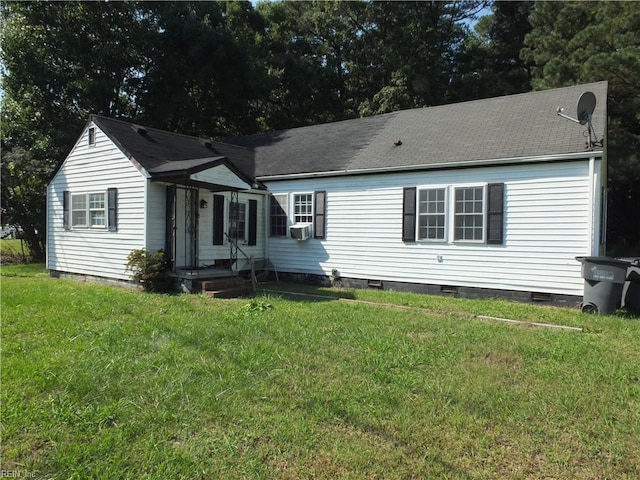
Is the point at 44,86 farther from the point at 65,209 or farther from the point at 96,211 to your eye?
the point at 96,211

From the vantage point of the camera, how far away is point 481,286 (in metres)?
10.0

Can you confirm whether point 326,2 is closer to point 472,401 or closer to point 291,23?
point 291,23

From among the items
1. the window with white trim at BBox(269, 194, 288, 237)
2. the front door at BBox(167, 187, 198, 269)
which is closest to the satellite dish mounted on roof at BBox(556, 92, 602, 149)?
the window with white trim at BBox(269, 194, 288, 237)

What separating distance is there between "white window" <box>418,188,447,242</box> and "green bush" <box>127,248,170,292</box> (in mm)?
6259

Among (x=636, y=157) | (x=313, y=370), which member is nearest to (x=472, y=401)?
(x=313, y=370)

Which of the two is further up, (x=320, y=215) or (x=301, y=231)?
(x=320, y=215)

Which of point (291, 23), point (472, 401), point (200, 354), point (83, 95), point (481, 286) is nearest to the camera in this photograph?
point (472, 401)

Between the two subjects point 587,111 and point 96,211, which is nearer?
point 587,111

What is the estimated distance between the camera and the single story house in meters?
9.23

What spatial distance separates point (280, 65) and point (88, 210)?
1829 centimetres

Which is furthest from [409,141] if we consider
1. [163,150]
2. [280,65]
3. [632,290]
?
[280,65]

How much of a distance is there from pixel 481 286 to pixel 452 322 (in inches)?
129

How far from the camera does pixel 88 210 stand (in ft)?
40.2

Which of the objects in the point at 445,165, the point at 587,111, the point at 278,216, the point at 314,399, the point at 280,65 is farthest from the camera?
the point at 280,65
